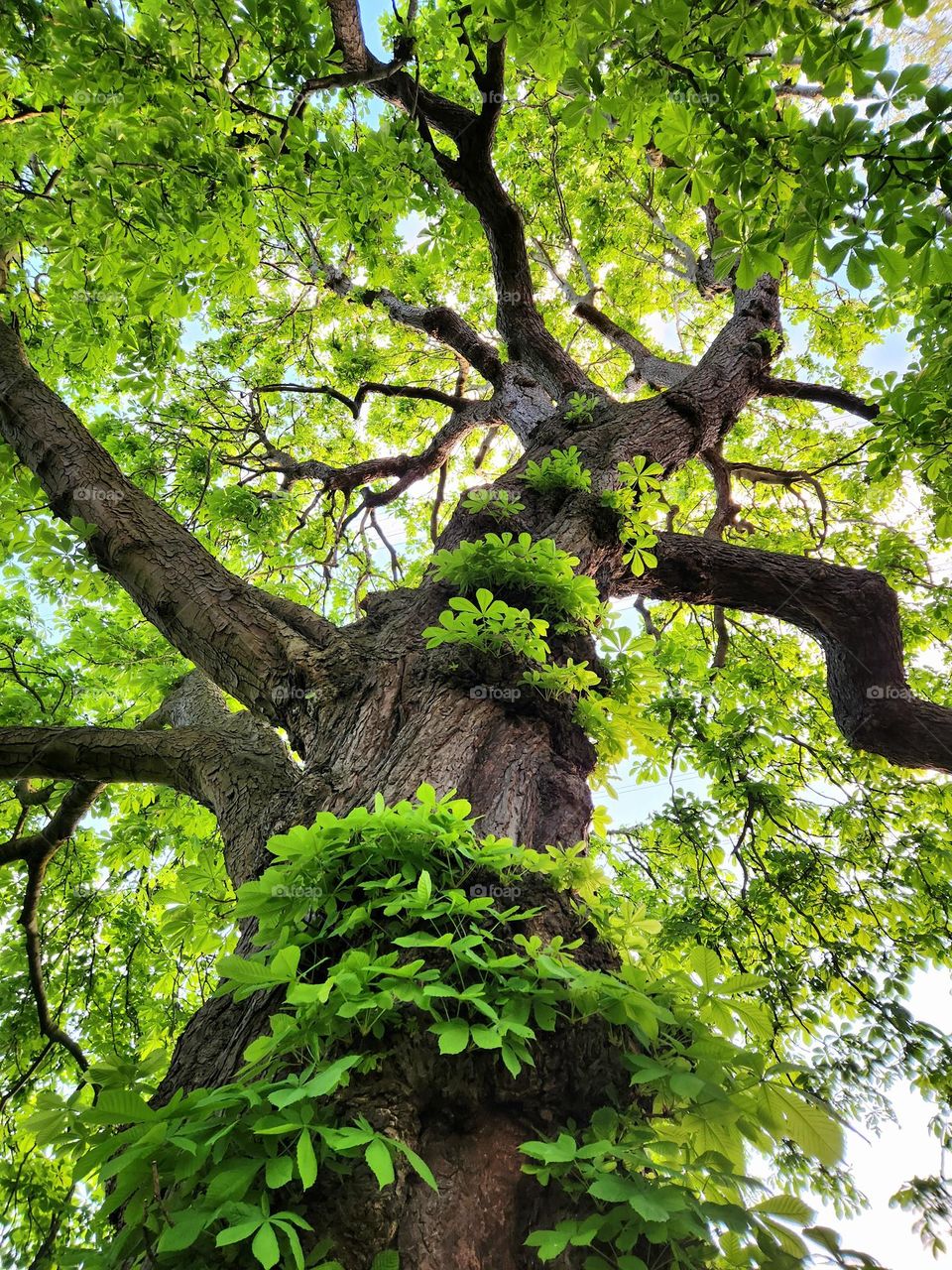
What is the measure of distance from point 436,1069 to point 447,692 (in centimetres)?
132

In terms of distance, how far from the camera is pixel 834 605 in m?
3.84

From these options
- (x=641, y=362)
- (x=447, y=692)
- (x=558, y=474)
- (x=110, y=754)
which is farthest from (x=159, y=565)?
(x=641, y=362)

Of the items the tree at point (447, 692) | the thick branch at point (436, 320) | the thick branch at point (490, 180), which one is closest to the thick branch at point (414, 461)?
the tree at point (447, 692)

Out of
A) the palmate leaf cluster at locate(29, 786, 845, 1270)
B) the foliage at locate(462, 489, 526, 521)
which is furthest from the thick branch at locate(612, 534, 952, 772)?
the palmate leaf cluster at locate(29, 786, 845, 1270)

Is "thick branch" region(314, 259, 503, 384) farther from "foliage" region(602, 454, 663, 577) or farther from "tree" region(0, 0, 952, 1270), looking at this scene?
"foliage" region(602, 454, 663, 577)

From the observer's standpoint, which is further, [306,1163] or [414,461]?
[414,461]

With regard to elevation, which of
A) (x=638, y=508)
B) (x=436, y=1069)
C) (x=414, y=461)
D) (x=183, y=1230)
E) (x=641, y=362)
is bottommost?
(x=183, y=1230)

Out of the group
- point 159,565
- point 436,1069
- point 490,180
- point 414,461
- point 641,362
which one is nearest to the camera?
point 436,1069

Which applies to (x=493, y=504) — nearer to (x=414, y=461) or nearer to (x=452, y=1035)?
(x=452, y=1035)

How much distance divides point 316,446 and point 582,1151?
8.09 m

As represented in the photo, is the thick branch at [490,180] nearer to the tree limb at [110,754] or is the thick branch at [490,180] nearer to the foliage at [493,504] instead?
the foliage at [493,504]

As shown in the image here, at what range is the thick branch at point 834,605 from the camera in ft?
12.0

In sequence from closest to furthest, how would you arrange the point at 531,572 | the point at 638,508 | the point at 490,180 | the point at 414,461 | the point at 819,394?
the point at 531,572 → the point at 638,508 → the point at 490,180 → the point at 819,394 → the point at 414,461

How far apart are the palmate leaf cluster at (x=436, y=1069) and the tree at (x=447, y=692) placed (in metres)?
0.01
